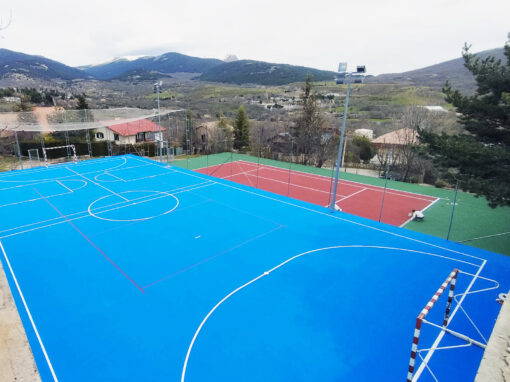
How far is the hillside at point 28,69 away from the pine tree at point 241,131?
203ft

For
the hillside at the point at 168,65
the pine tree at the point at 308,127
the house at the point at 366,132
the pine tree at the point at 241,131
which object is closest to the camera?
the pine tree at the point at 308,127

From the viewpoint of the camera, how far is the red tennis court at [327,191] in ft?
51.1

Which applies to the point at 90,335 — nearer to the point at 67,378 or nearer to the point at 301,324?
the point at 67,378

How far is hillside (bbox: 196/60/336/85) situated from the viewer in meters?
86.6

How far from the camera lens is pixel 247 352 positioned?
6.01 m

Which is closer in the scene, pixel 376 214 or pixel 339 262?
pixel 339 262

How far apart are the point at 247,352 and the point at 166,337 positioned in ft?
5.73

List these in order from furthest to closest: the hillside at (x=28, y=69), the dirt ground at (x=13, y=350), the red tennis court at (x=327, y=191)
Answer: the hillside at (x=28, y=69)
the red tennis court at (x=327, y=191)
the dirt ground at (x=13, y=350)

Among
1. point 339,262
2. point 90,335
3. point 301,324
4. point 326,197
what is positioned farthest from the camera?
point 326,197

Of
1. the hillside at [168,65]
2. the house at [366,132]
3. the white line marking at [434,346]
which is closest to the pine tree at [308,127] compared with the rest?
the house at [366,132]

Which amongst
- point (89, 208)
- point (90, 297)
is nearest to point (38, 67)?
point (89, 208)

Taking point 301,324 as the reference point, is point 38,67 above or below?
above

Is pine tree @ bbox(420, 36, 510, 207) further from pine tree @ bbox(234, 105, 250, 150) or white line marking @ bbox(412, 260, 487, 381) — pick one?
pine tree @ bbox(234, 105, 250, 150)

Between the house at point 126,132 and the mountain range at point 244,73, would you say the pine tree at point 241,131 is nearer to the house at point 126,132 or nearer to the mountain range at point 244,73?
the house at point 126,132
